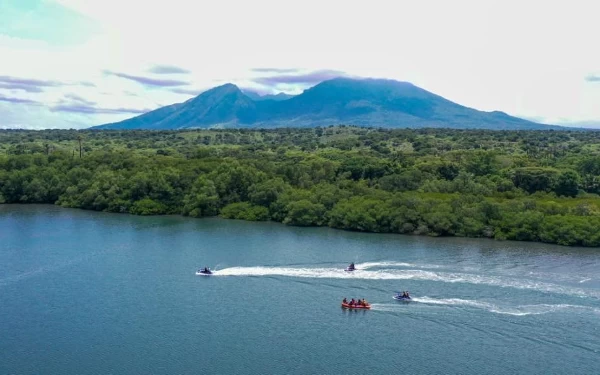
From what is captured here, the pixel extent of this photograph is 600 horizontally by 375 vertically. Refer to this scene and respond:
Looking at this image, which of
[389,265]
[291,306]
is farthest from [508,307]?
[291,306]

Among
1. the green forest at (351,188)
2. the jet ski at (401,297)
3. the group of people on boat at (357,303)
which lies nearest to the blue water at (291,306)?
the jet ski at (401,297)

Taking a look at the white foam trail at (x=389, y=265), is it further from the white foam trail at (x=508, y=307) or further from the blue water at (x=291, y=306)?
the white foam trail at (x=508, y=307)

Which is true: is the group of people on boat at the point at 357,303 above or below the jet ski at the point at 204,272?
below

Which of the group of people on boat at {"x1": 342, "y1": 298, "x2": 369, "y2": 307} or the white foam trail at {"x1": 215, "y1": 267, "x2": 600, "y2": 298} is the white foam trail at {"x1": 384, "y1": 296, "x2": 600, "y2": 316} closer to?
the group of people on boat at {"x1": 342, "y1": 298, "x2": 369, "y2": 307}

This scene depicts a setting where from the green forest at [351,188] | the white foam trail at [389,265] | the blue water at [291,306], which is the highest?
the green forest at [351,188]

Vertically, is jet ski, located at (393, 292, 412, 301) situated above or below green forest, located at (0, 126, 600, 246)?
below

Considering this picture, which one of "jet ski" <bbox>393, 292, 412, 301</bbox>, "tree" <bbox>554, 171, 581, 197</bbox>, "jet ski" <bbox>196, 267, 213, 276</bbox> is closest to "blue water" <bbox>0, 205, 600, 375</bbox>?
"jet ski" <bbox>393, 292, 412, 301</bbox>

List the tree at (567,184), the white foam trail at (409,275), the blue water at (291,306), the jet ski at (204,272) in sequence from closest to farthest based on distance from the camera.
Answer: the blue water at (291,306)
the white foam trail at (409,275)
the jet ski at (204,272)
the tree at (567,184)

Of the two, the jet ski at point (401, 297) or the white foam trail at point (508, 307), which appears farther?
the jet ski at point (401, 297)
